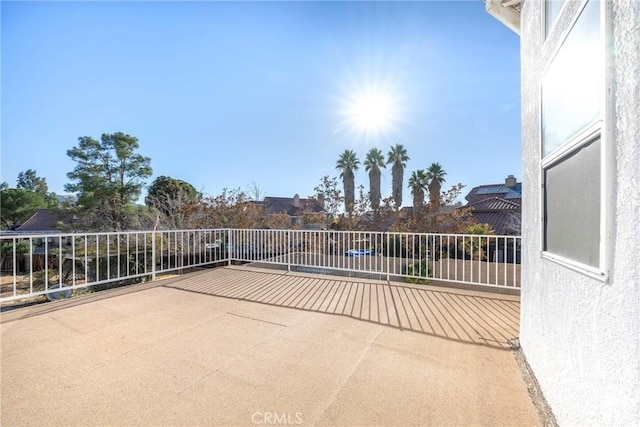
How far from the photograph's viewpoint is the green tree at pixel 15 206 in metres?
23.5

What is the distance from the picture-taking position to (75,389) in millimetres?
1845

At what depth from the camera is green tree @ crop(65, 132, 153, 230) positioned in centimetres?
1528

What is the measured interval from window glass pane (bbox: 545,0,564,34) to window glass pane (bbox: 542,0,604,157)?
11.7 inches

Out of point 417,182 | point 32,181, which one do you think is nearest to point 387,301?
point 417,182

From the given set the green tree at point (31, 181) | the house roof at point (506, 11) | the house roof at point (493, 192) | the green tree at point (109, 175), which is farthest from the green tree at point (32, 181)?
the house roof at point (493, 192)

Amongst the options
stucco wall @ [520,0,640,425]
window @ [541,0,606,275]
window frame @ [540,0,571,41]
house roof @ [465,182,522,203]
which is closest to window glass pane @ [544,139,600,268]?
window @ [541,0,606,275]

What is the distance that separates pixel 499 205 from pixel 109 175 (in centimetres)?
2521

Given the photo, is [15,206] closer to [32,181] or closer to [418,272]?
[32,181]

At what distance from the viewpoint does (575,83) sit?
1377 millimetres

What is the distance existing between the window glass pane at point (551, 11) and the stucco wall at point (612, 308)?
0.13 meters

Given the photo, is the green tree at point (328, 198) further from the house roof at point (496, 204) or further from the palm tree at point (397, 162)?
the house roof at point (496, 204)

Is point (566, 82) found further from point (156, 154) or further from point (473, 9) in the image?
point (156, 154)

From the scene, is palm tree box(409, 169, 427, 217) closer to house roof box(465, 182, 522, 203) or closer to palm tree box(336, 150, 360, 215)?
palm tree box(336, 150, 360, 215)

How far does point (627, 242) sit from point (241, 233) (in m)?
6.53
